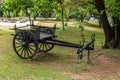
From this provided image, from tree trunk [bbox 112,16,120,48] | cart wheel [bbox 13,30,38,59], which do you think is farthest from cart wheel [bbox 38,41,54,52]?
tree trunk [bbox 112,16,120,48]

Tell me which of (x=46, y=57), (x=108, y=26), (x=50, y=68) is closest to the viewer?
(x=50, y=68)

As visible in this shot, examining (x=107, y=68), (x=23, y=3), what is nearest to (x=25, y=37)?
(x=107, y=68)

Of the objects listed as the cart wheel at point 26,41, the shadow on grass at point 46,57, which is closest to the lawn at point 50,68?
the shadow on grass at point 46,57

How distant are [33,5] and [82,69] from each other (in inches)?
407

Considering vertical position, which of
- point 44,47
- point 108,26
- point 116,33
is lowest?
point 44,47

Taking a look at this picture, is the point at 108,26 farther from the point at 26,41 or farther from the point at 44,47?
the point at 26,41

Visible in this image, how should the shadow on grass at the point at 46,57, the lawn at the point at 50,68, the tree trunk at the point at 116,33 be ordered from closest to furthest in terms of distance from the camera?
1. the lawn at the point at 50,68
2. the shadow on grass at the point at 46,57
3. the tree trunk at the point at 116,33

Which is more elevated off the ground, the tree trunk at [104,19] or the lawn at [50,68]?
the tree trunk at [104,19]

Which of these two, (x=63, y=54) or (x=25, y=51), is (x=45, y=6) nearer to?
(x=63, y=54)

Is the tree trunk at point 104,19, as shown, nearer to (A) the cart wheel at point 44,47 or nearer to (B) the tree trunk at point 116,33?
(B) the tree trunk at point 116,33

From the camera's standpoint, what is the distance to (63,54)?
1018 cm

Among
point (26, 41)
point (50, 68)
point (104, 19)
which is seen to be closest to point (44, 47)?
point (26, 41)

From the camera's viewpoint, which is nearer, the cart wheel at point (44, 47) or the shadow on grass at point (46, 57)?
the shadow on grass at point (46, 57)

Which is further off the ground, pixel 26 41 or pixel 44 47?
pixel 26 41
